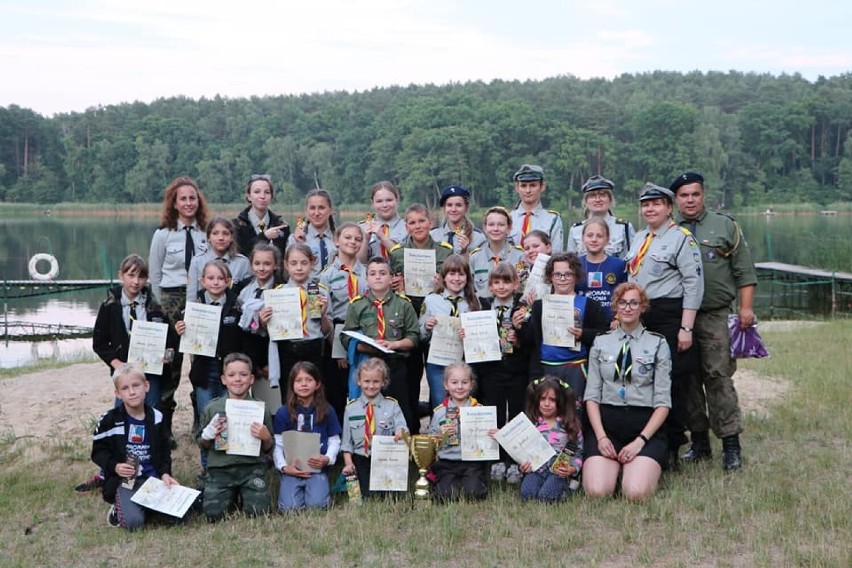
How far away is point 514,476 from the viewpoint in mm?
6668

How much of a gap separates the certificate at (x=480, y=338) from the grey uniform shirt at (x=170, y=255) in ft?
7.83

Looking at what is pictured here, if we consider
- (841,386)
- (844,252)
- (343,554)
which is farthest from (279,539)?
(844,252)

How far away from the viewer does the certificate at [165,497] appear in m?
5.98

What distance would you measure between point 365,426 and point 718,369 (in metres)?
2.72

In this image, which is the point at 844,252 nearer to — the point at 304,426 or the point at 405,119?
the point at 304,426

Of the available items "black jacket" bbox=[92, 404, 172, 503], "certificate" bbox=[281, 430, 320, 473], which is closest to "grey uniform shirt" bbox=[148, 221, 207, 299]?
"black jacket" bbox=[92, 404, 172, 503]

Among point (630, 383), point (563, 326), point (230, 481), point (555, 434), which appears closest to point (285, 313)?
point (230, 481)

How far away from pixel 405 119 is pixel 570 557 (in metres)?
87.8

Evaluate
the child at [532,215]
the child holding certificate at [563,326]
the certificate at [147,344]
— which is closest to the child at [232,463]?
the certificate at [147,344]

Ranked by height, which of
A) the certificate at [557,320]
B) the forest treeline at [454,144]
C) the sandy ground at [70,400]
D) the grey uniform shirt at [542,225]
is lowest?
the sandy ground at [70,400]

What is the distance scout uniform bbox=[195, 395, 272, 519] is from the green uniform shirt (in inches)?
138

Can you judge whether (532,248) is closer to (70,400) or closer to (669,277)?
(669,277)

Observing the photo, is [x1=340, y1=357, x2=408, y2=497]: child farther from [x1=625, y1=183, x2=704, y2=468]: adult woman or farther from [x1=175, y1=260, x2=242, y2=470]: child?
[x1=625, y1=183, x2=704, y2=468]: adult woman

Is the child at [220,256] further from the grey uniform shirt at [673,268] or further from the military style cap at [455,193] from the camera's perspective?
the grey uniform shirt at [673,268]
